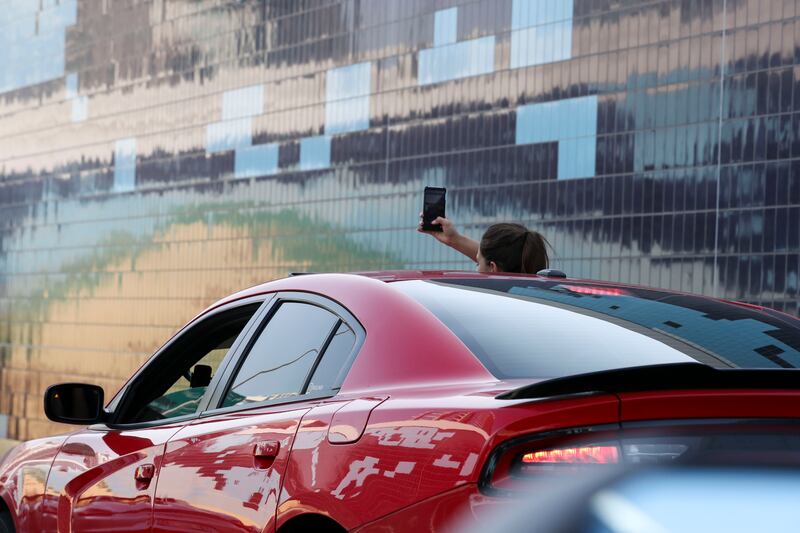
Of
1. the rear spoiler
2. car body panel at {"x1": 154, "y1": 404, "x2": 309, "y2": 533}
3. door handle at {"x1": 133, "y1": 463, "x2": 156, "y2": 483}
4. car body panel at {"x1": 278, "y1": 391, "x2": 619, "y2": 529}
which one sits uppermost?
the rear spoiler

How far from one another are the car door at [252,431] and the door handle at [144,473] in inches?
3.7

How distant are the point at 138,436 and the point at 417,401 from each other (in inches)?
66.4

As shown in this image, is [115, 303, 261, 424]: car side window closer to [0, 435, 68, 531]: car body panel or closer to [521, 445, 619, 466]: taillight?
[0, 435, 68, 531]: car body panel

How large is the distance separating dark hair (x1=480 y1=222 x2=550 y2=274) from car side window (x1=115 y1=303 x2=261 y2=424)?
145 cm

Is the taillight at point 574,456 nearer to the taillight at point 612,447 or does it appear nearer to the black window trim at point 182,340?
the taillight at point 612,447

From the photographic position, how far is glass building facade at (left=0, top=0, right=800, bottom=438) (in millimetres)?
21406

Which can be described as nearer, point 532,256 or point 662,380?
point 662,380

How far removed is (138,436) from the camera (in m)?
4.21

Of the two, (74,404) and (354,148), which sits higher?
(354,148)

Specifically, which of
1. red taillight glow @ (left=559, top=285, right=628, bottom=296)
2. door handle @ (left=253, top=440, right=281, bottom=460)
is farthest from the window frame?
red taillight glow @ (left=559, top=285, right=628, bottom=296)

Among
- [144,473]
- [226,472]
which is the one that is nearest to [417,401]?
[226,472]

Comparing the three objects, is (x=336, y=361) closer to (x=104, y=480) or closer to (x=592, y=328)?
(x=592, y=328)

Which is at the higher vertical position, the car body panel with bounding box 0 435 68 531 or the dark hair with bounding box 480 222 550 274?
the dark hair with bounding box 480 222 550 274

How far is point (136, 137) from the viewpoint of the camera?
38.6m
